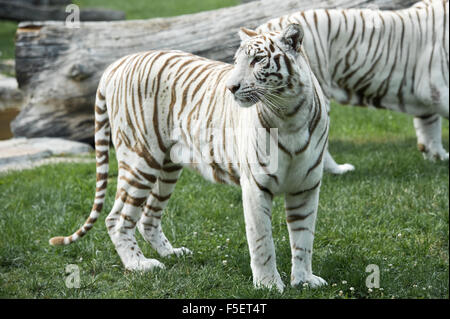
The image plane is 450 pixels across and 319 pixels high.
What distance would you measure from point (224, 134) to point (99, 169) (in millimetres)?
1069

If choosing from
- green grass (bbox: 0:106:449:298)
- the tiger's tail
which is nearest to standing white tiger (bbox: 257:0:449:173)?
green grass (bbox: 0:106:449:298)

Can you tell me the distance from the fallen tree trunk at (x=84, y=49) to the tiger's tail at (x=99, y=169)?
3169 mm

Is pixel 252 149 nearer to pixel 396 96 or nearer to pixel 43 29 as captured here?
pixel 396 96

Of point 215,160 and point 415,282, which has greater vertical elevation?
point 215,160

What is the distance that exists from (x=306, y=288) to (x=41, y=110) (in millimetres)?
5196

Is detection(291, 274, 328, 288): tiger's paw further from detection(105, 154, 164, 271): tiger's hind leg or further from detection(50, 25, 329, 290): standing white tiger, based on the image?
detection(105, 154, 164, 271): tiger's hind leg

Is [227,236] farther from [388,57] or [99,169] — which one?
[388,57]

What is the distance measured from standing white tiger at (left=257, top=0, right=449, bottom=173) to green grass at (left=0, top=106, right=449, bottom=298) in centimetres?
67

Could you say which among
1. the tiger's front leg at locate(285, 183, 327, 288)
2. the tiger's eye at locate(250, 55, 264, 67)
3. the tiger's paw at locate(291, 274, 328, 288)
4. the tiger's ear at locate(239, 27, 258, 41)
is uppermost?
the tiger's ear at locate(239, 27, 258, 41)

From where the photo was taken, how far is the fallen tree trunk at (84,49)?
7.75m

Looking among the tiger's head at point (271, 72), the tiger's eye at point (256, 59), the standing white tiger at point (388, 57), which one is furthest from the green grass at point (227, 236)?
the tiger's eye at point (256, 59)

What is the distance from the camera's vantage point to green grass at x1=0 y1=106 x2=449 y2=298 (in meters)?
4.24

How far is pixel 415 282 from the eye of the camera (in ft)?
14.0
